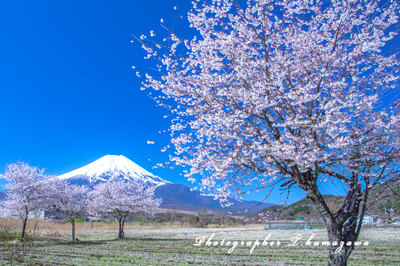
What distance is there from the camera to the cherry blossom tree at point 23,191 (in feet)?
94.2

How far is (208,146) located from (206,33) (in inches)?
95.4

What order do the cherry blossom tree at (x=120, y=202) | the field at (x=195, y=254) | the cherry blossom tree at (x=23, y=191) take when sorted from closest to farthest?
the field at (x=195, y=254) → the cherry blossom tree at (x=23, y=191) → the cherry blossom tree at (x=120, y=202)

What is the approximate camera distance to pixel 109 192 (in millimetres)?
35281

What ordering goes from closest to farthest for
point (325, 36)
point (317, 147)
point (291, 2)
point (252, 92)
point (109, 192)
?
point (317, 147) < point (252, 92) < point (325, 36) < point (291, 2) < point (109, 192)

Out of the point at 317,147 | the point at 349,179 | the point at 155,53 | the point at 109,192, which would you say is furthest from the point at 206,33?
the point at 109,192

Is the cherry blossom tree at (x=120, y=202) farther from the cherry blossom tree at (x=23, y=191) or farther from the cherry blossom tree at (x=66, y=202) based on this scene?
the cherry blossom tree at (x=23, y=191)

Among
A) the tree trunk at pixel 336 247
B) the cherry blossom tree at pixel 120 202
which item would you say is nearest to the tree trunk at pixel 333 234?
the tree trunk at pixel 336 247

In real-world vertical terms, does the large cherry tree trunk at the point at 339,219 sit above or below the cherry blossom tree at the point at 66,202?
below

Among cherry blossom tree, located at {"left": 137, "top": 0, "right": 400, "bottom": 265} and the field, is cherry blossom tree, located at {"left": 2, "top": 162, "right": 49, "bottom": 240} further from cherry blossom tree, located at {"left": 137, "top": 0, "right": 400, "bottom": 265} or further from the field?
cherry blossom tree, located at {"left": 137, "top": 0, "right": 400, "bottom": 265}

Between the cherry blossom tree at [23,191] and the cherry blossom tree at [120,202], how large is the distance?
21.1ft

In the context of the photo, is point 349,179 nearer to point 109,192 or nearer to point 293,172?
point 293,172

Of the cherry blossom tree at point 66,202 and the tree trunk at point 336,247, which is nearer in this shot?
the tree trunk at point 336,247

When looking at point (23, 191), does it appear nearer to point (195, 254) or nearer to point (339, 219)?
point (195, 254)

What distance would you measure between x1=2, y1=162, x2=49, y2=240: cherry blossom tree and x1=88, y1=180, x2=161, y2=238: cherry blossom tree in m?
6.44
